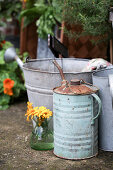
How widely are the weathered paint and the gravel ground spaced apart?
0.25ft

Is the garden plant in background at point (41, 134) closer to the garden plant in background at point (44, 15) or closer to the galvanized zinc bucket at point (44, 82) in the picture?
the galvanized zinc bucket at point (44, 82)

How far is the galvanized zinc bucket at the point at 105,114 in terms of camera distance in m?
2.33

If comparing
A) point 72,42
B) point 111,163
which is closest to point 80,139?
point 111,163

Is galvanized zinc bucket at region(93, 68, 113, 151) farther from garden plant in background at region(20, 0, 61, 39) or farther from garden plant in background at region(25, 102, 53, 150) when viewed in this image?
garden plant in background at region(20, 0, 61, 39)

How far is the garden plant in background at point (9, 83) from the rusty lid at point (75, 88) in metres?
1.43

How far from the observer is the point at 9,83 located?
3.64 metres

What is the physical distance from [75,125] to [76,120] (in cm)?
4

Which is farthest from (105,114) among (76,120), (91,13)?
(91,13)

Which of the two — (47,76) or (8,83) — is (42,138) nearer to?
(47,76)

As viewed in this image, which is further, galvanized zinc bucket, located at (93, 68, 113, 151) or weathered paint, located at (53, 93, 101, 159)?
galvanized zinc bucket, located at (93, 68, 113, 151)

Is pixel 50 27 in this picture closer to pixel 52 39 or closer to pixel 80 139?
pixel 52 39

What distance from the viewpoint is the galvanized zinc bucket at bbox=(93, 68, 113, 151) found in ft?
7.63

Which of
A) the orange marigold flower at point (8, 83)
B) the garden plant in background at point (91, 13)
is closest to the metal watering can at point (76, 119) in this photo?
the garden plant in background at point (91, 13)

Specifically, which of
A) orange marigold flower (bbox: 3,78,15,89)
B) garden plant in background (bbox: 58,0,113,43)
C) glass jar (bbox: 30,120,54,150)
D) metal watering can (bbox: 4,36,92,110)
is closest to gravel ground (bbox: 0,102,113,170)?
glass jar (bbox: 30,120,54,150)
